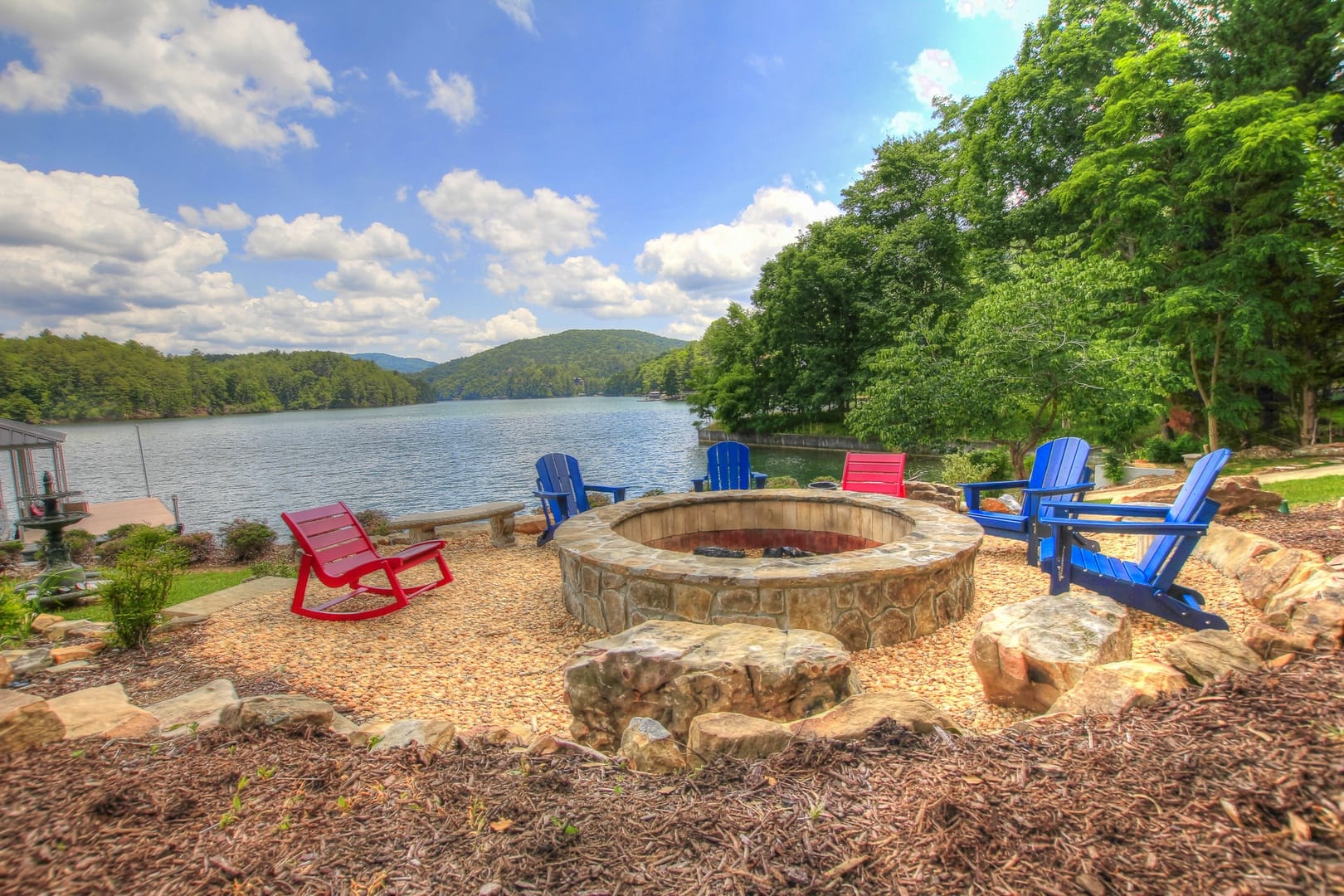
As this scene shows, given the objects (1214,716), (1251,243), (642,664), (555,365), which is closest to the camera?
(1214,716)

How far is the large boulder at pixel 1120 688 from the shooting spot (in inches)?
73.7

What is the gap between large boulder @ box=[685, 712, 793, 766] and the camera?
1.84 m

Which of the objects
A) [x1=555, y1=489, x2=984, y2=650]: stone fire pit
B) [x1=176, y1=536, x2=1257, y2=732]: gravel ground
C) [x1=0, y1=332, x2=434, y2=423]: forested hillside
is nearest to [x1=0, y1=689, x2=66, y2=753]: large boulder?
[x1=176, y1=536, x2=1257, y2=732]: gravel ground

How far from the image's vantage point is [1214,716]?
5.52 ft

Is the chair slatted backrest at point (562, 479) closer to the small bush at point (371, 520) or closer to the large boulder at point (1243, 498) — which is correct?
the small bush at point (371, 520)

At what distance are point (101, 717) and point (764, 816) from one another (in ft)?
8.04

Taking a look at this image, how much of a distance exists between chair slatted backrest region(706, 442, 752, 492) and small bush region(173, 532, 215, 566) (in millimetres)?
7330

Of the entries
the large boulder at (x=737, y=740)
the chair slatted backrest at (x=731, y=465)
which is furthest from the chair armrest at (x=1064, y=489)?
the large boulder at (x=737, y=740)

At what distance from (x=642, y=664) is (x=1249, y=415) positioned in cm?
1790

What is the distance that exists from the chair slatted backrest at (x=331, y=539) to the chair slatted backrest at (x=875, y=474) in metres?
4.71

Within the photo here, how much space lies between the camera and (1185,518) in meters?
3.32

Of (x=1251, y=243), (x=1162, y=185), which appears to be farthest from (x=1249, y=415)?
(x=1162, y=185)

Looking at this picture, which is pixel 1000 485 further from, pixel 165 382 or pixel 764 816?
pixel 165 382

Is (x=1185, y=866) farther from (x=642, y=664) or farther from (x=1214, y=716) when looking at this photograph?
(x=642, y=664)
